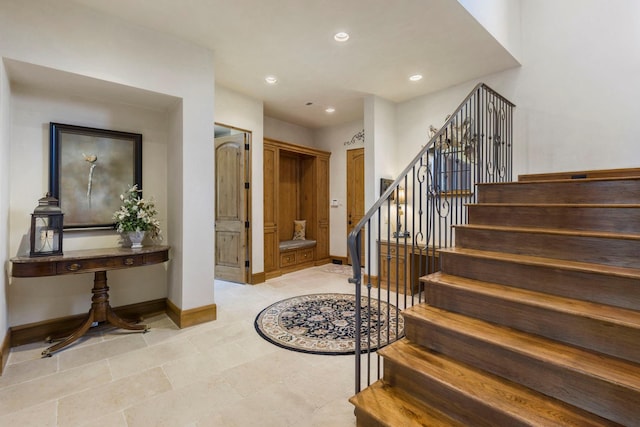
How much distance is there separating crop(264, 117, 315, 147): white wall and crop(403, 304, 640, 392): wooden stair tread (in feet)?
15.7

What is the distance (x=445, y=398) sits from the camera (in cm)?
157

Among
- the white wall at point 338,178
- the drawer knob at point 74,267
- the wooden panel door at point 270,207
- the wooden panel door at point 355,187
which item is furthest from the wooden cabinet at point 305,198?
the drawer knob at point 74,267

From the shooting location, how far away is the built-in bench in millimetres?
5512

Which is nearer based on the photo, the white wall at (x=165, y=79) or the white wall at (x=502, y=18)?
the white wall at (x=165, y=79)

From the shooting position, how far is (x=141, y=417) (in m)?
1.83

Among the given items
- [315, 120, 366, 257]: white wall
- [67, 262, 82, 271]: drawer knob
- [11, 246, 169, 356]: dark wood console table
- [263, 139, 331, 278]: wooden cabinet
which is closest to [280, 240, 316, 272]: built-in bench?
[263, 139, 331, 278]: wooden cabinet

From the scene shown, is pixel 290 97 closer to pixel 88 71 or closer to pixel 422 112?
pixel 422 112

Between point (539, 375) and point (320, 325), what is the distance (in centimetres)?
206

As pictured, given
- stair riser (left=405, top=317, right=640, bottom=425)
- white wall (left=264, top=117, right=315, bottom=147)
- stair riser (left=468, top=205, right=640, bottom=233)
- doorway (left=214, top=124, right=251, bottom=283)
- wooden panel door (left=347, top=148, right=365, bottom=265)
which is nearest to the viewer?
stair riser (left=405, top=317, right=640, bottom=425)

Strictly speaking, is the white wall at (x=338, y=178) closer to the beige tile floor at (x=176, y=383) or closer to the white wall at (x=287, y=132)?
the white wall at (x=287, y=132)

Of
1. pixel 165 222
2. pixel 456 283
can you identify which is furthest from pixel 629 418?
pixel 165 222

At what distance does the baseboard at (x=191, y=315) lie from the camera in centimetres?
311

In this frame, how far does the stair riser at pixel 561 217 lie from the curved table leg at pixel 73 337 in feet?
12.2

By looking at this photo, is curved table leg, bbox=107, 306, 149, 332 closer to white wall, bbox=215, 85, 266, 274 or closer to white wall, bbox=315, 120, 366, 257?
white wall, bbox=215, 85, 266, 274
